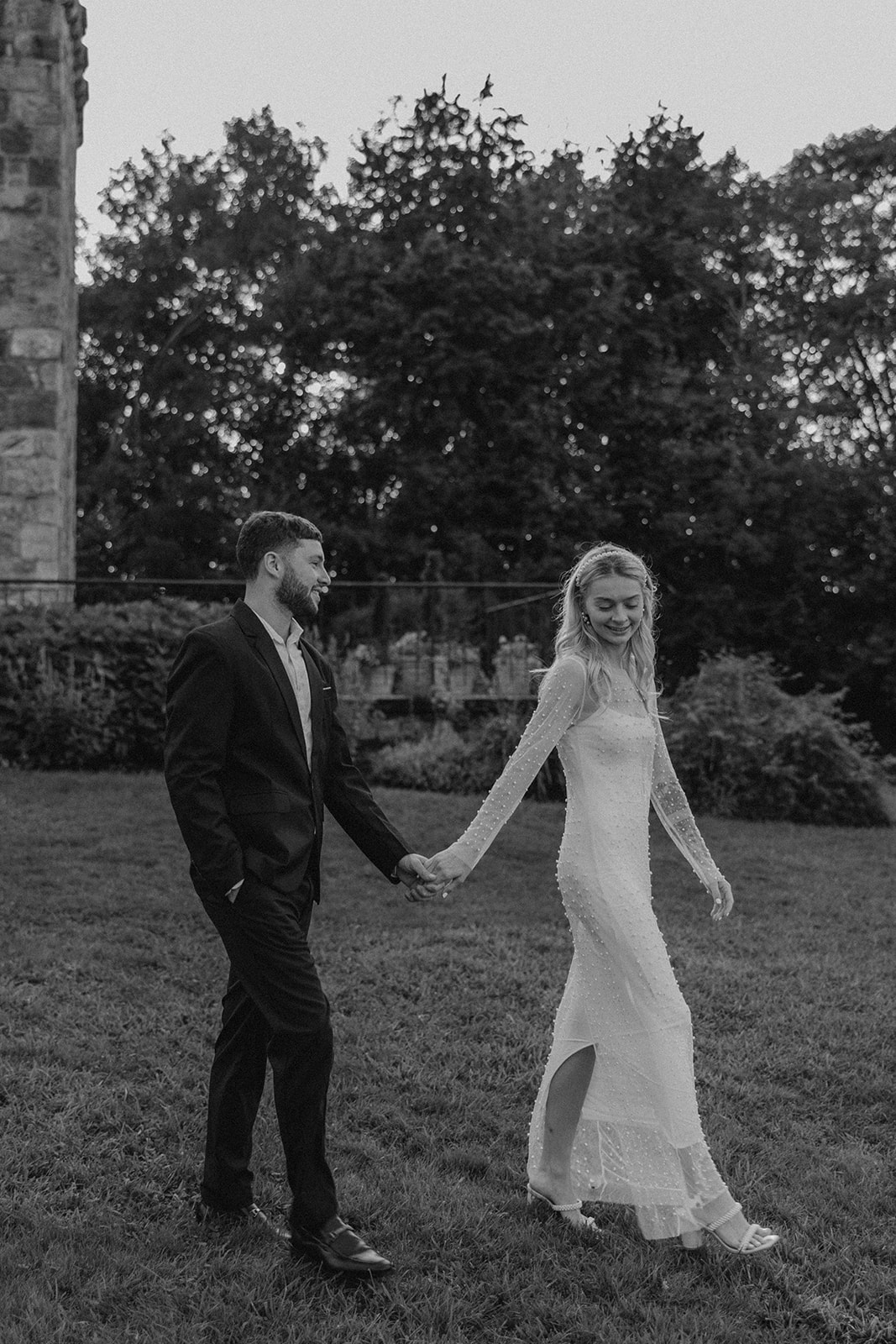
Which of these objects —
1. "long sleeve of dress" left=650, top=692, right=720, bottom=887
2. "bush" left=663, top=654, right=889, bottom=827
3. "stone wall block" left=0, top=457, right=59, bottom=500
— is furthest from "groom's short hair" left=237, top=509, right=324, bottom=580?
"stone wall block" left=0, top=457, right=59, bottom=500

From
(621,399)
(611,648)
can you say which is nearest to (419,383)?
(621,399)

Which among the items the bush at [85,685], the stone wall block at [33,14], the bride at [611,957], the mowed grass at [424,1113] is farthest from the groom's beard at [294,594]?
the stone wall block at [33,14]

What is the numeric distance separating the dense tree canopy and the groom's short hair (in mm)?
16651

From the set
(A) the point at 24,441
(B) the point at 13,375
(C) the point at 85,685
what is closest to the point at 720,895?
(C) the point at 85,685

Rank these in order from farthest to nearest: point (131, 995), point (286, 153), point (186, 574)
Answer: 1. point (286, 153)
2. point (186, 574)
3. point (131, 995)

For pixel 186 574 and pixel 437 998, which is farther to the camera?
pixel 186 574

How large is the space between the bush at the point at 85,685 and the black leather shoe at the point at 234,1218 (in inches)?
307

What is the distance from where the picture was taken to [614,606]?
3.89 meters

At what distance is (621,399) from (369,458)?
488cm

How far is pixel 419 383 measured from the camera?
77.2 ft

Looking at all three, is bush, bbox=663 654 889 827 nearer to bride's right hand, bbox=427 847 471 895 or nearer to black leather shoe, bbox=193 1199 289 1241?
bride's right hand, bbox=427 847 471 895

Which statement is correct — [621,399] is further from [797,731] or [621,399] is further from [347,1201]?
[347,1201]

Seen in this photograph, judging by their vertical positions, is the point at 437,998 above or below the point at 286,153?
below

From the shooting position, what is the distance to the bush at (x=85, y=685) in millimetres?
11211
